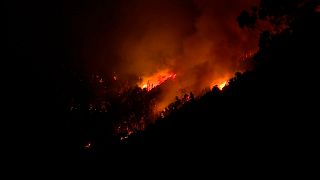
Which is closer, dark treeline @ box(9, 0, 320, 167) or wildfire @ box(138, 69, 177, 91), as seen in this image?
dark treeline @ box(9, 0, 320, 167)

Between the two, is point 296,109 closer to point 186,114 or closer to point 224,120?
point 224,120

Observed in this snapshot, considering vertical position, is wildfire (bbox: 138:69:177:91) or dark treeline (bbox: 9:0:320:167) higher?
wildfire (bbox: 138:69:177:91)

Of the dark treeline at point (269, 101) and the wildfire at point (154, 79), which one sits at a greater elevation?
the wildfire at point (154, 79)

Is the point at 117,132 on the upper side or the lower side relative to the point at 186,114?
upper

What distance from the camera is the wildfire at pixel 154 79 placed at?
1633 inches

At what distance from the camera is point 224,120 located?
1909cm

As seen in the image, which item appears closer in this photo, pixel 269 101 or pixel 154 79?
pixel 269 101

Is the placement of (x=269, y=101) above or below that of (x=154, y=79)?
below

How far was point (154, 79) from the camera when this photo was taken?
1700 inches

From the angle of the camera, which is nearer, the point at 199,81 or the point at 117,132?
the point at 199,81

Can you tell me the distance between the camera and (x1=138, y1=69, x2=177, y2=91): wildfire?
41469 mm

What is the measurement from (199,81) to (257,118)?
1730cm

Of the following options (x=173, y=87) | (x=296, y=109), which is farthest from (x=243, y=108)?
(x=173, y=87)

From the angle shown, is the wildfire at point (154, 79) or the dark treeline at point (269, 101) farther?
the wildfire at point (154, 79)
